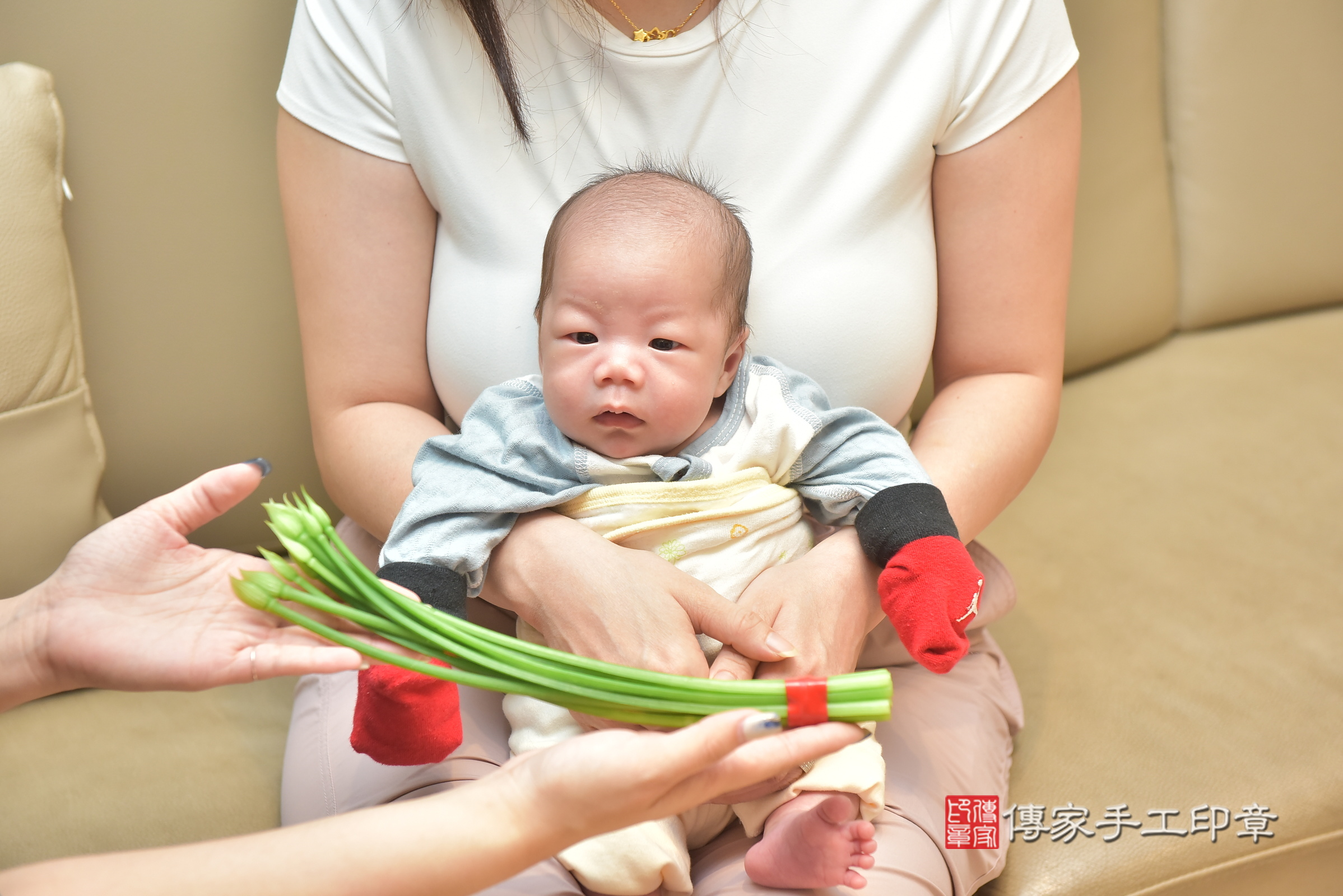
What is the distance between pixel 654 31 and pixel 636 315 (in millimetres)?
367

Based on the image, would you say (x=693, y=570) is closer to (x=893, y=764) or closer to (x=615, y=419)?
(x=615, y=419)

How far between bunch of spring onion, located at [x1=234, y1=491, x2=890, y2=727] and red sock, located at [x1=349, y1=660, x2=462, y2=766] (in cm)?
8

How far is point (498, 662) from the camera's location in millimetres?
864

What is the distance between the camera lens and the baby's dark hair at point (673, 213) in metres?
1.11

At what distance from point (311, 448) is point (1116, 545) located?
4.14ft

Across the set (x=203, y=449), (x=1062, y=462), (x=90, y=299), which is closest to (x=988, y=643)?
(x=1062, y=462)

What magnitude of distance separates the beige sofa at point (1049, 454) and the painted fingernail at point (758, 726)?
59cm

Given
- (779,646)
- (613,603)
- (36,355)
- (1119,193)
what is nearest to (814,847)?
(779,646)

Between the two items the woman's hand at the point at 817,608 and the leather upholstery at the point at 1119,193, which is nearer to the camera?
the woman's hand at the point at 817,608

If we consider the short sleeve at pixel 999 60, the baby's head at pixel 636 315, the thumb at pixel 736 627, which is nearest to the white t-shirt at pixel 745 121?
the short sleeve at pixel 999 60

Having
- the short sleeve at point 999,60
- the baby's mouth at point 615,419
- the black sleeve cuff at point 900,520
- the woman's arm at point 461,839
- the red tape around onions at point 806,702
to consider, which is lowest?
the woman's arm at point 461,839

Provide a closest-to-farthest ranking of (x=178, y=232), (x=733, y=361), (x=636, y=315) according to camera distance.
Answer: (x=636, y=315)
(x=733, y=361)
(x=178, y=232)

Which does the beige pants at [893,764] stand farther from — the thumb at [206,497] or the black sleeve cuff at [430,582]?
the thumb at [206,497]

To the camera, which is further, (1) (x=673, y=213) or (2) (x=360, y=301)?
(2) (x=360, y=301)
